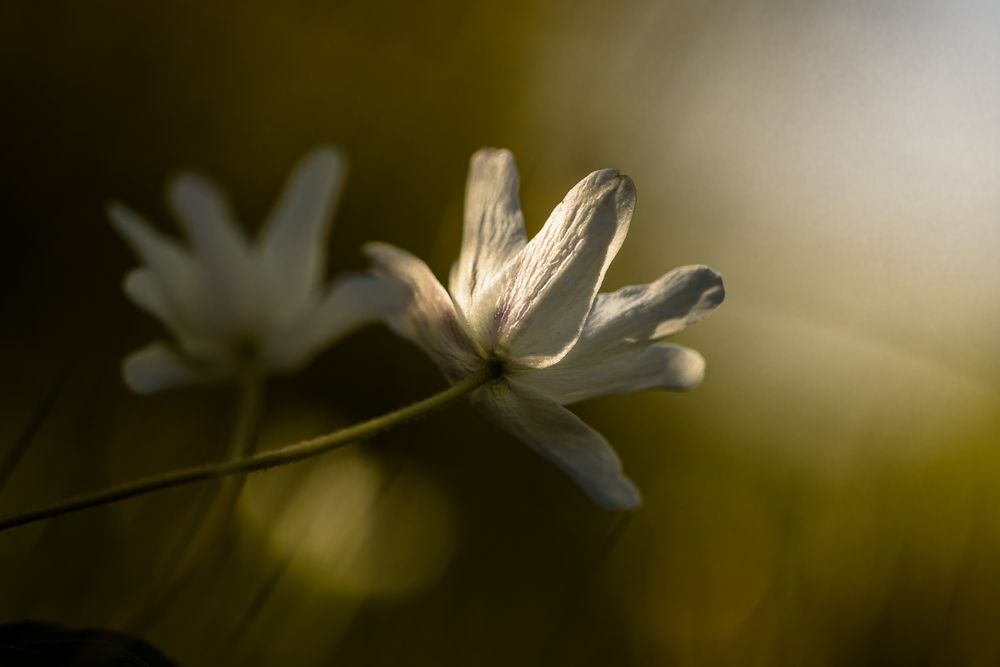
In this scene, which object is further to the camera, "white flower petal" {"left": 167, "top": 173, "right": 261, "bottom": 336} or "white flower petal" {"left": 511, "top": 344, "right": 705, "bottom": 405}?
"white flower petal" {"left": 167, "top": 173, "right": 261, "bottom": 336}

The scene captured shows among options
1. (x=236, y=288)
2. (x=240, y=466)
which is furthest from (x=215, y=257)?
(x=240, y=466)

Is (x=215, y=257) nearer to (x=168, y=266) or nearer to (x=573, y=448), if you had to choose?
(x=168, y=266)

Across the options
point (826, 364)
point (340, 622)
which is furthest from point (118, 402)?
point (826, 364)

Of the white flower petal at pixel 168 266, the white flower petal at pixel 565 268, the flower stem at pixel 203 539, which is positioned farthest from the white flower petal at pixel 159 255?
the white flower petal at pixel 565 268

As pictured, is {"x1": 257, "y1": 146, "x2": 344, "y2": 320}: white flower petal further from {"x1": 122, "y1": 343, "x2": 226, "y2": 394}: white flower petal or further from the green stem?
the green stem

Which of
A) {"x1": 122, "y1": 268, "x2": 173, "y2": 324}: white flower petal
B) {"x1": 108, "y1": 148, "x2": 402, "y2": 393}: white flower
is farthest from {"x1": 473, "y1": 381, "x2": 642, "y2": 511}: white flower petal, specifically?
{"x1": 122, "y1": 268, "x2": 173, "y2": 324}: white flower petal

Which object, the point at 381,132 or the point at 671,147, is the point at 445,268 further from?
the point at 671,147

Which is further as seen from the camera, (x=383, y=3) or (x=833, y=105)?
(x=383, y=3)
